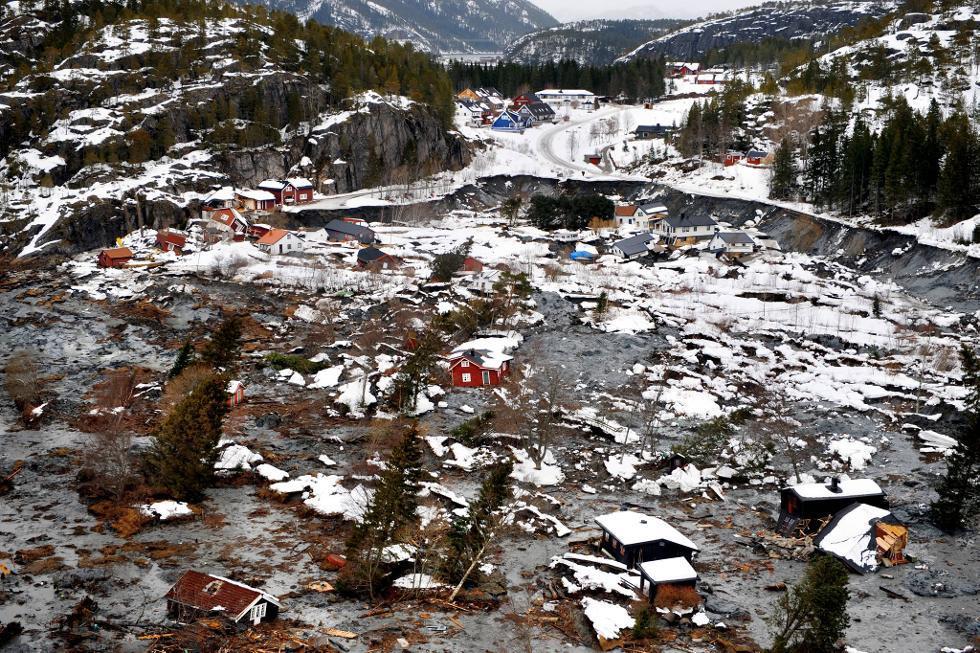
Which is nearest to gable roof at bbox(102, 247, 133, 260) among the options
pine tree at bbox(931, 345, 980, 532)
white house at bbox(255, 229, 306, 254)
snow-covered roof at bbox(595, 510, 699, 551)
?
white house at bbox(255, 229, 306, 254)

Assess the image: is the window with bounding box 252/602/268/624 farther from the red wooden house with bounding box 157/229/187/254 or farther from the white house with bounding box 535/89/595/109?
the white house with bounding box 535/89/595/109

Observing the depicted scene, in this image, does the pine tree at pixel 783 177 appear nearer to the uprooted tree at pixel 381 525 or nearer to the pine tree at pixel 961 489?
the pine tree at pixel 961 489

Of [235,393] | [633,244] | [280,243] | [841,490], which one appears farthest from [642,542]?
[280,243]

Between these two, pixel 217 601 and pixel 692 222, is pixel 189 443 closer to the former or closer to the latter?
pixel 217 601

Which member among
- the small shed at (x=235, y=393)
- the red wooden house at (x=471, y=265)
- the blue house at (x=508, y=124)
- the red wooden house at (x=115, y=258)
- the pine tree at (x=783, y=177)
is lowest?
the small shed at (x=235, y=393)

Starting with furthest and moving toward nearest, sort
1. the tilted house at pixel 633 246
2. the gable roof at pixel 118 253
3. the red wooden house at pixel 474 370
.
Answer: the tilted house at pixel 633 246 < the gable roof at pixel 118 253 < the red wooden house at pixel 474 370

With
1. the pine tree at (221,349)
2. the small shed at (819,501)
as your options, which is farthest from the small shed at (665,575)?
the pine tree at (221,349)
